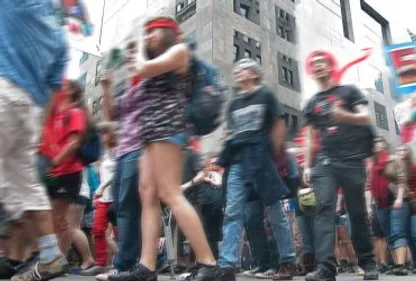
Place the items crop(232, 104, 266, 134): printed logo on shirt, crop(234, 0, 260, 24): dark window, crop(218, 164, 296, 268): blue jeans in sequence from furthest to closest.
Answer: crop(234, 0, 260, 24): dark window
crop(232, 104, 266, 134): printed logo on shirt
crop(218, 164, 296, 268): blue jeans

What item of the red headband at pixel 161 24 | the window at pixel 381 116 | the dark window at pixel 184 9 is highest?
the dark window at pixel 184 9

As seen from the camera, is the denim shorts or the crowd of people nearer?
the crowd of people

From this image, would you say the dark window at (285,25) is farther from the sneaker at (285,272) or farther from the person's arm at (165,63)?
the person's arm at (165,63)

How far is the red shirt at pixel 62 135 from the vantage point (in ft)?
12.2

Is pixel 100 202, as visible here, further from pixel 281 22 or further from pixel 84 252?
pixel 281 22

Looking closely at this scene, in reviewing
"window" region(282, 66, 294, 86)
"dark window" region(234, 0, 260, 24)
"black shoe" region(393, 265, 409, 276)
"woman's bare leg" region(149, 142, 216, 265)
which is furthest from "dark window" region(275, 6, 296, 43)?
"woman's bare leg" region(149, 142, 216, 265)

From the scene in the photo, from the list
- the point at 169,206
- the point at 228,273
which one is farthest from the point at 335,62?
the point at 169,206

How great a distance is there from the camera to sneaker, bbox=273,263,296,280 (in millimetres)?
4146

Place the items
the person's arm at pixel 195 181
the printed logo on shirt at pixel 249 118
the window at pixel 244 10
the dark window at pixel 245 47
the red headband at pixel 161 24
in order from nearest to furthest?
the red headband at pixel 161 24, the printed logo on shirt at pixel 249 118, the person's arm at pixel 195 181, the dark window at pixel 245 47, the window at pixel 244 10

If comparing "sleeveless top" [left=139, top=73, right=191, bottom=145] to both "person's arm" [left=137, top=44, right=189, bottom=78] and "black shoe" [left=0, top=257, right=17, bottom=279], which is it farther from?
"black shoe" [left=0, top=257, right=17, bottom=279]

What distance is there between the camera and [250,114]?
163 inches

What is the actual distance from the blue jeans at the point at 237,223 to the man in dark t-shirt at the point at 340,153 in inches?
21.3

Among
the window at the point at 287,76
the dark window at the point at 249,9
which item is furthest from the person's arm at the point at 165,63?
the window at the point at 287,76

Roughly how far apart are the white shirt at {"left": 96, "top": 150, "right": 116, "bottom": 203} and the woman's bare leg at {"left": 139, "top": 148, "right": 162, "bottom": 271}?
1555 mm
